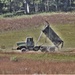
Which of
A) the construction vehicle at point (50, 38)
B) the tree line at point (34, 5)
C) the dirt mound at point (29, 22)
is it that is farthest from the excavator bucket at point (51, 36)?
the tree line at point (34, 5)

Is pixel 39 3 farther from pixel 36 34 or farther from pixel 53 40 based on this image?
pixel 53 40

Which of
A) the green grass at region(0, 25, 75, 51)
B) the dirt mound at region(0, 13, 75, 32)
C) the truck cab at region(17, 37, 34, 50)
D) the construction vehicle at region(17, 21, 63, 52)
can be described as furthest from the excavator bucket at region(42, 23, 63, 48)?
the dirt mound at region(0, 13, 75, 32)

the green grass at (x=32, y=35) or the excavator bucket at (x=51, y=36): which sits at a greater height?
the excavator bucket at (x=51, y=36)

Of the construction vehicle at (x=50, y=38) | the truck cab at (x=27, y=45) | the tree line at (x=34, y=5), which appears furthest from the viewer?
the tree line at (x=34, y=5)

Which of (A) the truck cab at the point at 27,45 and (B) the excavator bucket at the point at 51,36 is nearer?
(B) the excavator bucket at the point at 51,36

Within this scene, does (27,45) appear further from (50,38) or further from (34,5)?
(34,5)

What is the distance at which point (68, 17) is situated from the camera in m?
79.5

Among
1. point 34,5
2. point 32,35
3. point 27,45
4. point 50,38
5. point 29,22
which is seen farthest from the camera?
point 34,5

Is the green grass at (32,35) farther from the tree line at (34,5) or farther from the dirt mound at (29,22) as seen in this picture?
the tree line at (34,5)

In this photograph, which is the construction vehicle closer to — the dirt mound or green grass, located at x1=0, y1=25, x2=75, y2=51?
green grass, located at x1=0, y1=25, x2=75, y2=51

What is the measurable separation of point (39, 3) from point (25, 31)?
197 ft

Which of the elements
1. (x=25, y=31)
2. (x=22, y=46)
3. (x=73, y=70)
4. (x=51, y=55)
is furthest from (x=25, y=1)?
(x=73, y=70)

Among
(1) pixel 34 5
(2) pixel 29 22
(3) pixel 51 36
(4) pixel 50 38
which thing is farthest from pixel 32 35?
(1) pixel 34 5

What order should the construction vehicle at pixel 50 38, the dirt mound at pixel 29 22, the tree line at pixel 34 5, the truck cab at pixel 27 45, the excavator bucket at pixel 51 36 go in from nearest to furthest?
the construction vehicle at pixel 50 38, the excavator bucket at pixel 51 36, the truck cab at pixel 27 45, the dirt mound at pixel 29 22, the tree line at pixel 34 5
